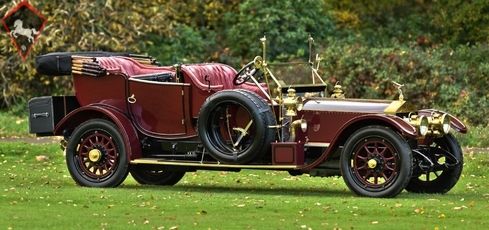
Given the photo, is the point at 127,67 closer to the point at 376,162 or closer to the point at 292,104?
the point at 292,104

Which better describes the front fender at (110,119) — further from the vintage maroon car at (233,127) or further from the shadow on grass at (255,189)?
the shadow on grass at (255,189)

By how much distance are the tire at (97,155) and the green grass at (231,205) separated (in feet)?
0.64

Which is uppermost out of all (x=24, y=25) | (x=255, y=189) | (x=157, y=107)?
(x=24, y=25)

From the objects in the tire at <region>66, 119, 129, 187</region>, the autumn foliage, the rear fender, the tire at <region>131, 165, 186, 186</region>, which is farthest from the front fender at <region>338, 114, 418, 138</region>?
the autumn foliage

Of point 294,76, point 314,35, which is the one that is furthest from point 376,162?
point 314,35

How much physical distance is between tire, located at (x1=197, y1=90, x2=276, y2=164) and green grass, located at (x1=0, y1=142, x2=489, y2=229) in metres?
0.48

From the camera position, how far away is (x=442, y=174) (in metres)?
14.5

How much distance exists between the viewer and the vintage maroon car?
13.6 m

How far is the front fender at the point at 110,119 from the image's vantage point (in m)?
14.9

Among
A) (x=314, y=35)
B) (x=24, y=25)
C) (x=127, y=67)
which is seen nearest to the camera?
(x=127, y=67)

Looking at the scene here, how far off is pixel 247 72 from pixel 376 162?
222 cm

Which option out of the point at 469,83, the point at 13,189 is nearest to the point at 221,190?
the point at 13,189

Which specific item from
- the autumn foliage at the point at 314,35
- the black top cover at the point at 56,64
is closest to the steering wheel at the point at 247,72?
the black top cover at the point at 56,64

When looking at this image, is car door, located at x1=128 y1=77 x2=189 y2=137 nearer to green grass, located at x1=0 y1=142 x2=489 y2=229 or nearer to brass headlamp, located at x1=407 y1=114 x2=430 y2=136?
green grass, located at x1=0 y1=142 x2=489 y2=229
